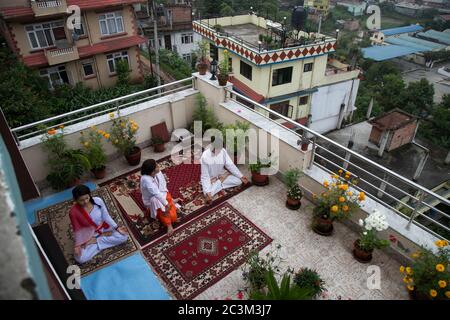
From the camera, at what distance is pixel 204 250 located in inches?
170

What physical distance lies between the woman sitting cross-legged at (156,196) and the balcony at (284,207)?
31.4 inches

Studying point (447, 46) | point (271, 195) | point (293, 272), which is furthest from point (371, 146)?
point (447, 46)

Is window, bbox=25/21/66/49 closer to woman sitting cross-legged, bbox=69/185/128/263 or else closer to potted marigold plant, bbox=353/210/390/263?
woman sitting cross-legged, bbox=69/185/128/263

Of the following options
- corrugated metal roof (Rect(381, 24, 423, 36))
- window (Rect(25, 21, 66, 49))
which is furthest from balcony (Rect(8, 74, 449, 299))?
corrugated metal roof (Rect(381, 24, 423, 36))

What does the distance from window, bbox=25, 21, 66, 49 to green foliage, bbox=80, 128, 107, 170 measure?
10.5 metres

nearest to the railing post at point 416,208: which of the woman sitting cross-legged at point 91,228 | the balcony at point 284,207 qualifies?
the balcony at point 284,207

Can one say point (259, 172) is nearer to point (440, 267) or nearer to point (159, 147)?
point (159, 147)

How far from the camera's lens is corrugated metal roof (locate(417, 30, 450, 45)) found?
44.9 meters

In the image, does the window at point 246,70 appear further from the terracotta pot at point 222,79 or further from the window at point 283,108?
the terracotta pot at point 222,79

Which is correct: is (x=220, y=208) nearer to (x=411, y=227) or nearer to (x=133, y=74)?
(x=411, y=227)

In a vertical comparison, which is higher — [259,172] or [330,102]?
[259,172]

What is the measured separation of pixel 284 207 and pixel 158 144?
284 centimetres

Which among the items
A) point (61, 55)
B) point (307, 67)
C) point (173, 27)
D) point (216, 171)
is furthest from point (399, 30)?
point (216, 171)
